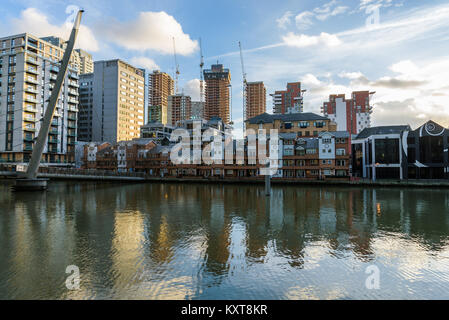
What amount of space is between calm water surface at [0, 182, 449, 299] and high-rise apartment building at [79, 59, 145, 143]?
4697 inches

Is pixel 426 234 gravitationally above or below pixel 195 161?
below

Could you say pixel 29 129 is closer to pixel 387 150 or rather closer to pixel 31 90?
pixel 31 90

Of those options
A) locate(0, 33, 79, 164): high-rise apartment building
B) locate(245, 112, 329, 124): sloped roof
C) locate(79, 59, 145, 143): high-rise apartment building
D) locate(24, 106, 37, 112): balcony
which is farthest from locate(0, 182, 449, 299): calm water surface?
locate(79, 59, 145, 143): high-rise apartment building

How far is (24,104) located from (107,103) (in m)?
55.1

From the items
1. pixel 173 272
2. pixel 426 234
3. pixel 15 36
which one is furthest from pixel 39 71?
pixel 426 234

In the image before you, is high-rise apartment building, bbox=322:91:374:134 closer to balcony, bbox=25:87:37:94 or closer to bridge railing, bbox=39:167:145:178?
bridge railing, bbox=39:167:145:178

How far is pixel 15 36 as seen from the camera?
98562mm

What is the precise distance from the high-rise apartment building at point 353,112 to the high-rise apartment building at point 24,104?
151009mm

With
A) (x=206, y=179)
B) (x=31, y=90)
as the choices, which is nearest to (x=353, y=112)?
(x=206, y=179)
